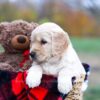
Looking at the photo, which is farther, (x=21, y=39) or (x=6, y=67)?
(x=21, y=39)

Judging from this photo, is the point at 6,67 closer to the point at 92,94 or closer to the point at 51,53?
the point at 51,53

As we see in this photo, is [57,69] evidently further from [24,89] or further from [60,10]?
[60,10]

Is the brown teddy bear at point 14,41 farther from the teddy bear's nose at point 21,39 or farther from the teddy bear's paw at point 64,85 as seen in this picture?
the teddy bear's paw at point 64,85

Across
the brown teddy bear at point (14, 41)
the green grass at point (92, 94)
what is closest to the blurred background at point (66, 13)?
the green grass at point (92, 94)

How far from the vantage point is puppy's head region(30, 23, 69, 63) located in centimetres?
278

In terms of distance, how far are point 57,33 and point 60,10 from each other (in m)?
26.9

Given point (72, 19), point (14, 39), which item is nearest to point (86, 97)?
point (14, 39)

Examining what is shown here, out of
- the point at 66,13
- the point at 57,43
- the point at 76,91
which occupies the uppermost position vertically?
the point at 66,13

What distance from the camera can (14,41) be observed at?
121 inches

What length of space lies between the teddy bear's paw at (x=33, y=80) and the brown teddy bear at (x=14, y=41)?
0.75 feet

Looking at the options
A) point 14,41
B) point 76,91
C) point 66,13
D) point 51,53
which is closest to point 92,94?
point 14,41

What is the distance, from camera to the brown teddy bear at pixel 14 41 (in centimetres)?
302

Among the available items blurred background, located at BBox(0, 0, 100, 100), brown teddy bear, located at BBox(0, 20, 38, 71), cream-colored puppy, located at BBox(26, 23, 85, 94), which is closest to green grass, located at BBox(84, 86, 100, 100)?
brown teddy bear, located at BBox(0, 20, 38, 71)

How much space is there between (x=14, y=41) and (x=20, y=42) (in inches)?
2.4
